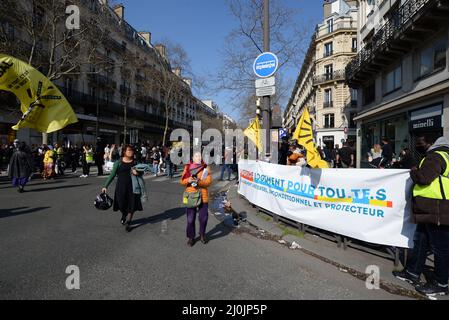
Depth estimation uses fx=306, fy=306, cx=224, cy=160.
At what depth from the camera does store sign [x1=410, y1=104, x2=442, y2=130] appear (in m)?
13.6

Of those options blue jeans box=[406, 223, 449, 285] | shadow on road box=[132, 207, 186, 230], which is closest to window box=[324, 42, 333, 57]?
shadow on road box=[132, 207, 186, 230]

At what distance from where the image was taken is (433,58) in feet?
47.2

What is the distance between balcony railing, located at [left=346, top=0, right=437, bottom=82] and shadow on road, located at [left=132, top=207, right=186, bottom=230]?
13367 mm

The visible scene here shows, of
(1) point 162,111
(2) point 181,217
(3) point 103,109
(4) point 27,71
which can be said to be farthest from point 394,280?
(1) point 162,111

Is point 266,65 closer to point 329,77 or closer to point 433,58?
point 433,58

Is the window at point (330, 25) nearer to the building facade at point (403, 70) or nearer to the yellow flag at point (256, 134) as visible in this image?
the building facade at point (403, 70)

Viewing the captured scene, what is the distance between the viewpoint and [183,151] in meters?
17.7

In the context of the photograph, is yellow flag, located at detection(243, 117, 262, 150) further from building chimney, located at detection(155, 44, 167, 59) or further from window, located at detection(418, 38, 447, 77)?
building chimney, located at detection(155, 44, 167, 59)

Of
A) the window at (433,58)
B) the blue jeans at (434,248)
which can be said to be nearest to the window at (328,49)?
the window at (433,58)

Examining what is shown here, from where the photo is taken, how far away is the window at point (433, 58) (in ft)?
44.5

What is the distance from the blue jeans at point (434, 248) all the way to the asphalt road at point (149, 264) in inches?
23.8

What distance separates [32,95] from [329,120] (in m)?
42.4

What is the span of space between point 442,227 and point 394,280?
2.84 ft
